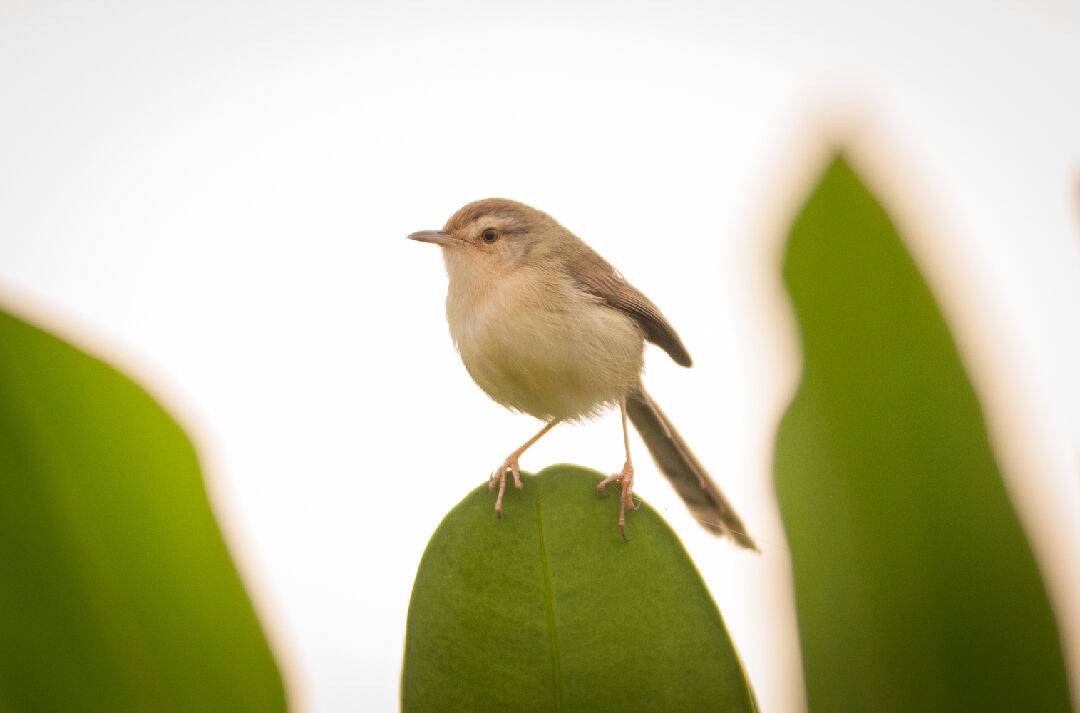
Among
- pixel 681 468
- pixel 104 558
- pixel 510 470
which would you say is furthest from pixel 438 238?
pixel 104 558

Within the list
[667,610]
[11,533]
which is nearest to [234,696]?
[11,533]

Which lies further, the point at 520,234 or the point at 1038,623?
the point at 520,234

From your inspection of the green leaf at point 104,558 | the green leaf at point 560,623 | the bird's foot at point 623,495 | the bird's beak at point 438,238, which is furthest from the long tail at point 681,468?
the green leaf at point 104,558

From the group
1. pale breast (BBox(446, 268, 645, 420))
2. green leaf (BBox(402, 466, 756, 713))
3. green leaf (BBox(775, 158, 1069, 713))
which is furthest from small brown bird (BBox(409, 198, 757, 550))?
green leaf (BBox(402, 466, 756, 713))

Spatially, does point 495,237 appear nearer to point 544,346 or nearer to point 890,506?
point 544,346

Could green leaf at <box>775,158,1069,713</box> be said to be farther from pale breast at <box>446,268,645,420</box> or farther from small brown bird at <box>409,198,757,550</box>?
pale breast at <box>446,268,645,420</box>

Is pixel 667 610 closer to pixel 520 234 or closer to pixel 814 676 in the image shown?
pixel 814 676
